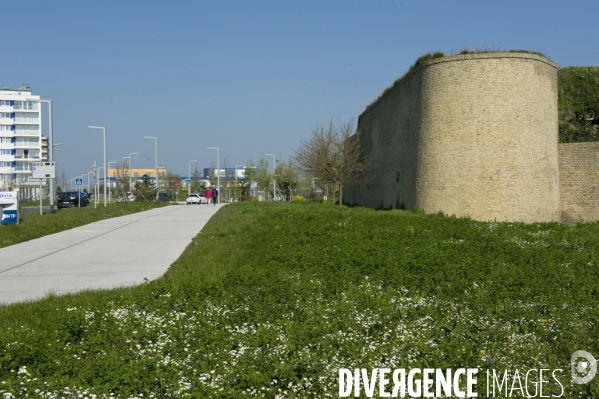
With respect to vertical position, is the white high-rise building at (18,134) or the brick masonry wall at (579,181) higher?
the white high-rise building at (18,134)

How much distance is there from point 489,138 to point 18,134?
318ft

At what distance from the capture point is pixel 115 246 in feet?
59.5

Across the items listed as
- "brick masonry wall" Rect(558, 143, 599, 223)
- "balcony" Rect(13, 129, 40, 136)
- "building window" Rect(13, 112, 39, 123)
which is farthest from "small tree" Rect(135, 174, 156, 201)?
"brick masonry wall" Rect(558, 143, 599, 223)

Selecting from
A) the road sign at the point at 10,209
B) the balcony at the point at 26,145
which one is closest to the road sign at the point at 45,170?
the road sign at the point at 10,209

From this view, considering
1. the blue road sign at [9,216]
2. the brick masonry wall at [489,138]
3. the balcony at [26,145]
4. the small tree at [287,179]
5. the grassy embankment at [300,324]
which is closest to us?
the grassy embankment at [300,324]

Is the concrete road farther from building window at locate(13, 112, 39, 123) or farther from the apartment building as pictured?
building window at locate(13, 112, 39, 123)

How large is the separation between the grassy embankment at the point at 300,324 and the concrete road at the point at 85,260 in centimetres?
96

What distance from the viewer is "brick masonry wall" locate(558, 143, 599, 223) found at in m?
32.2

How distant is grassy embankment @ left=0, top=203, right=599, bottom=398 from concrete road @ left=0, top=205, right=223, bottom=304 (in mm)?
964

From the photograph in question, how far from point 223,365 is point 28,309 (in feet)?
13.8

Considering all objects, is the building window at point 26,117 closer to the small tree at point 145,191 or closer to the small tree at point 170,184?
the small tree at point 170,184

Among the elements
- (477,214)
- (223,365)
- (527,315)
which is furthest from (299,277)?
(477,214)

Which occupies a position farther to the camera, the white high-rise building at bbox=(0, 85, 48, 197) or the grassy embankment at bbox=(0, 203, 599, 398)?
the white high-rise building at bbox=(0, 85, 48, 197)

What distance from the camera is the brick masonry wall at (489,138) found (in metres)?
29.5
